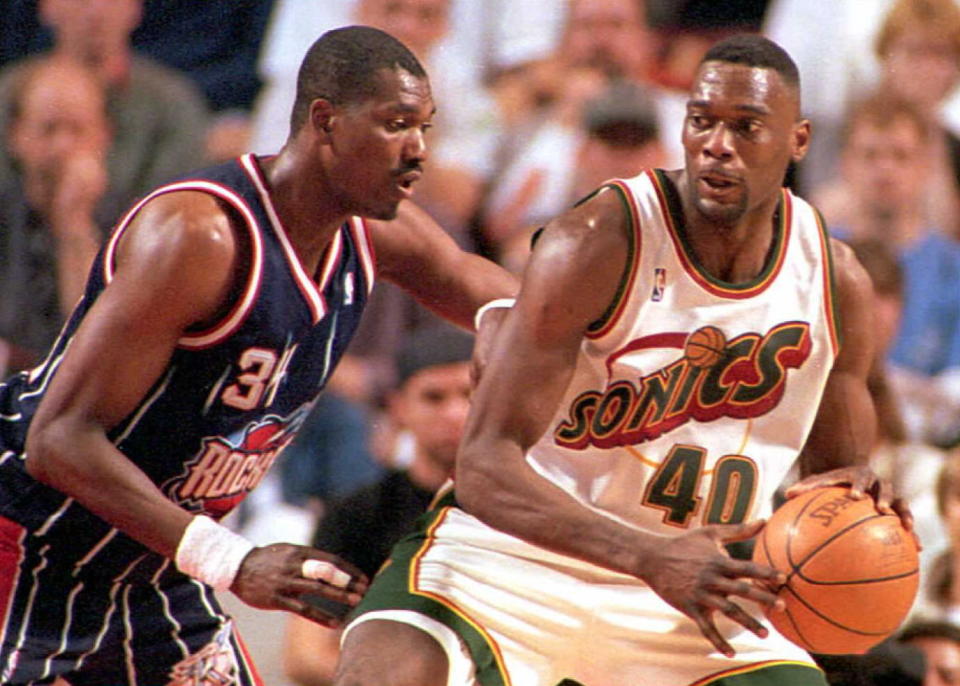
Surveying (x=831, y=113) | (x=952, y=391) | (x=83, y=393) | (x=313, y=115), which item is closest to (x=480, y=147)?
(x=831, y=113)

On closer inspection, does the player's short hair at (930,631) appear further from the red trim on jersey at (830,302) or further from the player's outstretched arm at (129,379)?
the player's outstretched arm at (129,379)

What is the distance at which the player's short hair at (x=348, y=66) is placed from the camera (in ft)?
12.1

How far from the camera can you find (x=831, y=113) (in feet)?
23.8

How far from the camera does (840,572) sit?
3.38m

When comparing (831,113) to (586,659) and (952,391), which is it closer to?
(952,391)

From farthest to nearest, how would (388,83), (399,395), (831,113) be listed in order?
(831,113) → (399,395) → (388,83)

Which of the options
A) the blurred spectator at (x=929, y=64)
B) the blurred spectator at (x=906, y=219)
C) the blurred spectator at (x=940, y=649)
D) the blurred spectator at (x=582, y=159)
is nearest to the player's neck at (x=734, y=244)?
the blurred spectator at (x=940, y=649)

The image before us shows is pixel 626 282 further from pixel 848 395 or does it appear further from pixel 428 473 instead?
pixel 428 473

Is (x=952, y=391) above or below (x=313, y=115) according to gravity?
below

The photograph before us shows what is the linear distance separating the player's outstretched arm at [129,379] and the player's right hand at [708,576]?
81 cm

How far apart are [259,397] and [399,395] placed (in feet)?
6.55

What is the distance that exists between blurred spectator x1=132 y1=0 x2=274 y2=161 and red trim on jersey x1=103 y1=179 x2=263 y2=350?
371 centimetres

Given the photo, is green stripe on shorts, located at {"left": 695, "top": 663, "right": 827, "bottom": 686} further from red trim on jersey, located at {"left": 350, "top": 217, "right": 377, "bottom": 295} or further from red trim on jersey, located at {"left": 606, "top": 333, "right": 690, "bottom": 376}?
red trim on jersey, located at {"left": 350, "top": 217, "right": 377, "bottom": 295}

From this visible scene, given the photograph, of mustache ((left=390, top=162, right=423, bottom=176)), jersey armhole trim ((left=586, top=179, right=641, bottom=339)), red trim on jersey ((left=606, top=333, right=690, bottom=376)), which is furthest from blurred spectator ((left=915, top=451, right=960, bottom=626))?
mustache ((left=390, top=162, right=423, bottom=176))
